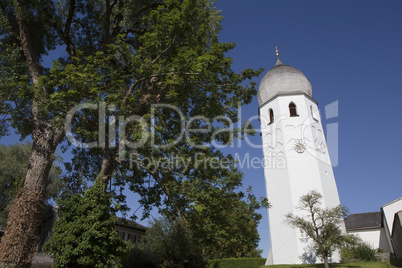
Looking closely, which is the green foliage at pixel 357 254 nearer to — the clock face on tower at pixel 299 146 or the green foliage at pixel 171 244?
the clock face on tower at pixel 299 146

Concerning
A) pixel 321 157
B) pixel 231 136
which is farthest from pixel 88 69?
pixel 321 157

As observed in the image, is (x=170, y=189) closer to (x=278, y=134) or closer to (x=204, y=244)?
(x=204, y=244)

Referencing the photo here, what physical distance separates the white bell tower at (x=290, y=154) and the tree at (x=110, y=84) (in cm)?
1694

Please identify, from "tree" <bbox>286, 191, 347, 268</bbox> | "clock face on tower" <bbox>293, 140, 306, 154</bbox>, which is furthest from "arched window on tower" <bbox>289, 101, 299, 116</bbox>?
"tree" <bbox>286, 191, 347, 268</bbox>

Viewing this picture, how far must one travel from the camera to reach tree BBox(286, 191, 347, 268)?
71.9 ft

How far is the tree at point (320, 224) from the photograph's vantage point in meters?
21.9

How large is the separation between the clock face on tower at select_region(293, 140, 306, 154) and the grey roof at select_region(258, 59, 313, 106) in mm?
5838

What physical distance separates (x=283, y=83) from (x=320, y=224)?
50.5 ft

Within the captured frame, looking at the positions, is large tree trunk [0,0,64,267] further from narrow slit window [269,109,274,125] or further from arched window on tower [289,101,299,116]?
arched window on tower [289,101,299,116]

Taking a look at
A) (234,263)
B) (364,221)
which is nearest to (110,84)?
(234,263)

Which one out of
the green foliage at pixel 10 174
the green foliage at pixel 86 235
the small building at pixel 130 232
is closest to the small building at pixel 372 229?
the small building at pixel 130 232

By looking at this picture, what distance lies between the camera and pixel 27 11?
38.5 feet

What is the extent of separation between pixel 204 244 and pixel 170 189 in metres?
2.26

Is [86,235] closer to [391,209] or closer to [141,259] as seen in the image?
[141,259]
